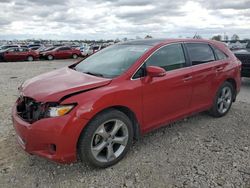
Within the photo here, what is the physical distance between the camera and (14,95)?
7.40 m

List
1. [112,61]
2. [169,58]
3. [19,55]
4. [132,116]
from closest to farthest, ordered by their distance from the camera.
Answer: [132,116]
[112,61]
[169,58]
[19,55]

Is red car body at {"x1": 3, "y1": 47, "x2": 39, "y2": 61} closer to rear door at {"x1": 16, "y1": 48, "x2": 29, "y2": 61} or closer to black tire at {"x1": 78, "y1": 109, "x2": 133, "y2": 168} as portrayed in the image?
rear door at {"x1": 16, "y1": 48, "x2": 29, "y2": 61}

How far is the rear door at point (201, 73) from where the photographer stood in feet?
15.0

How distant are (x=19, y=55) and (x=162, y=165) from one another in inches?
972

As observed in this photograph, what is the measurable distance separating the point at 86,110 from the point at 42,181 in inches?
40.0

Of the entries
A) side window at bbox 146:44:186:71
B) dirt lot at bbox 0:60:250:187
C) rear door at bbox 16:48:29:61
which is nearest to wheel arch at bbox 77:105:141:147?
dirt lot at bbox 0:60:250:187

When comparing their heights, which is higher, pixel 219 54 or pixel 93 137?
pixel 219 54

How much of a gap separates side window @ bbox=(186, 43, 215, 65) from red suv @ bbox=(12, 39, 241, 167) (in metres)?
0.02

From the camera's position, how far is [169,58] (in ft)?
13.9

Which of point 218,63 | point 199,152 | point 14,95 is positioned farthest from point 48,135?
point 14,95

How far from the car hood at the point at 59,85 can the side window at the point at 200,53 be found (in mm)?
1862

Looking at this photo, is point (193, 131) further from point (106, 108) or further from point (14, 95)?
point (14, 95)

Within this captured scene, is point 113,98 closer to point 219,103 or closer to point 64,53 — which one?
point 219,103

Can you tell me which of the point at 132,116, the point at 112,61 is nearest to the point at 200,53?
the point at 112,61
